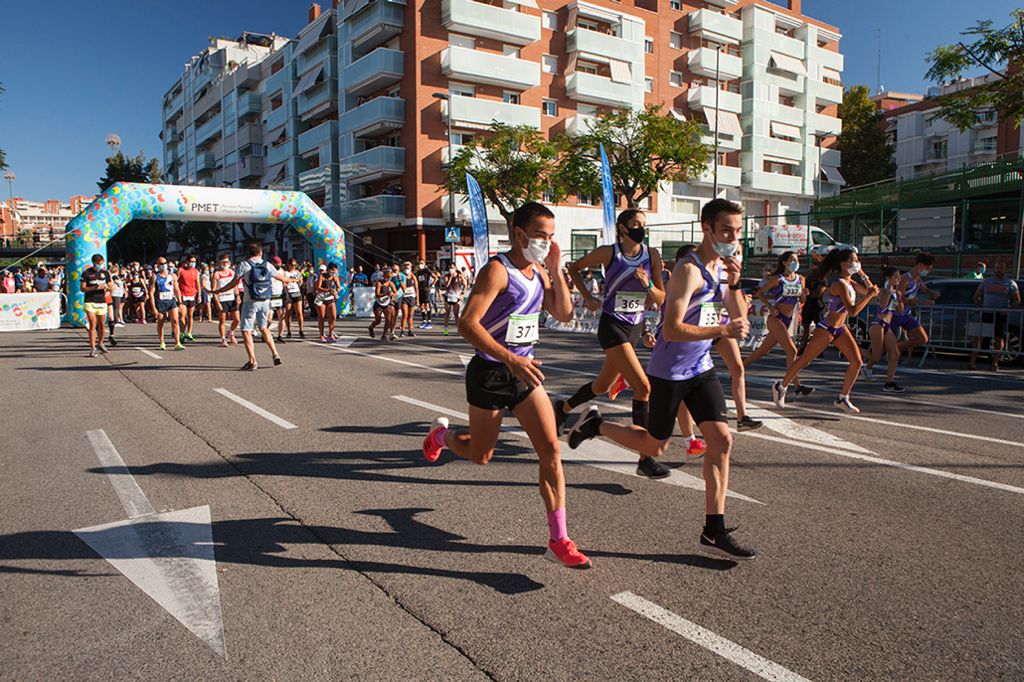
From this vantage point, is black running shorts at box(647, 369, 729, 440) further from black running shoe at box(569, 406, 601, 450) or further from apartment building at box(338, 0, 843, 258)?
apartment building at box(338, 0, 843, 258)

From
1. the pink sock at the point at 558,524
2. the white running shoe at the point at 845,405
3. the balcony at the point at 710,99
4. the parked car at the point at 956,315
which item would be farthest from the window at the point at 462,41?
the pink sock at the point at 558,524

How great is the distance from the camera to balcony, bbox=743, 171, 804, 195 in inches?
2044

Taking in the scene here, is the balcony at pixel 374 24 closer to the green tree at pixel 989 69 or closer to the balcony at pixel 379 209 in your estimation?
the balcony at pixel 379 209

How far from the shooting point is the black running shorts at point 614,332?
20.9 ft

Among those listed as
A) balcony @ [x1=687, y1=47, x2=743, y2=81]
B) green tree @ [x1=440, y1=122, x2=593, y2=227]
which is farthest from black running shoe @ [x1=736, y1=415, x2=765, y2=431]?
balcony @ [x1=687, y1=47, x2=743, y2=81]

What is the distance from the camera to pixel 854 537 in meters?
4.23

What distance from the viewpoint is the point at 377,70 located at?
3969cm

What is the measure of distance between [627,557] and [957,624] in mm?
1520

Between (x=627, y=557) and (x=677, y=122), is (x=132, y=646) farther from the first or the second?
(x=677, y=122)

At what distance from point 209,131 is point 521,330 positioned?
7369cm

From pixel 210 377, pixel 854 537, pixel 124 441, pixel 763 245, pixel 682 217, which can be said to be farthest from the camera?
pixel 682 217

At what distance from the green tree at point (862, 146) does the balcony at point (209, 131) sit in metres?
54.4

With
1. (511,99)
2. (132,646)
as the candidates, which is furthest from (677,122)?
(132,646)

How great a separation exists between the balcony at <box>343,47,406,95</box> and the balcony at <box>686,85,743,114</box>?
21270 millimetres
